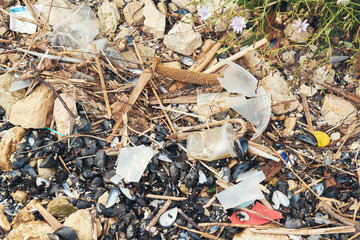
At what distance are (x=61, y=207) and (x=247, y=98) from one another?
5.54 feet

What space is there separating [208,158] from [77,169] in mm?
1065

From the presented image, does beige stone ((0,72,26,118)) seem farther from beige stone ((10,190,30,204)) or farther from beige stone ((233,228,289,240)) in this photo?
beige stone ((233,228,289,240))

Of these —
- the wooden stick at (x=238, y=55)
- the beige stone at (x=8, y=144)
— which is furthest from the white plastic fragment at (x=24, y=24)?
the wooden stick at (x=238, y=55)

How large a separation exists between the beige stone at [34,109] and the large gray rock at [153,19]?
40.3 inches

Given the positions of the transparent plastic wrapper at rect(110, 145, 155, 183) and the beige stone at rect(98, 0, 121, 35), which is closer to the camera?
the transparent plastic wrapper at rect(110, 145, 155, 183)

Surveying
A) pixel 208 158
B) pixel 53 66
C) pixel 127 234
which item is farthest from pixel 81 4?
pixel 127 234

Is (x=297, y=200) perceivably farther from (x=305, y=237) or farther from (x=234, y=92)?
(x=234, y=92)

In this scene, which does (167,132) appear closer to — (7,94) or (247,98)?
(247,98)

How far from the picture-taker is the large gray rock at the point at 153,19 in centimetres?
270

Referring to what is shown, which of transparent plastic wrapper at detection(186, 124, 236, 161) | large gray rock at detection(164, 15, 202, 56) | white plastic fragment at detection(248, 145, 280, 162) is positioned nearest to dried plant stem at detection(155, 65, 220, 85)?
large gray rock at detection(164, 15, 202, 56)

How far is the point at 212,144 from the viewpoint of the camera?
2.34m

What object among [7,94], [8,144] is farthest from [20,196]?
[7,94]

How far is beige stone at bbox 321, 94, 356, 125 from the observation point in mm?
2482

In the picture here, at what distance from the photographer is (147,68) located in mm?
2465
